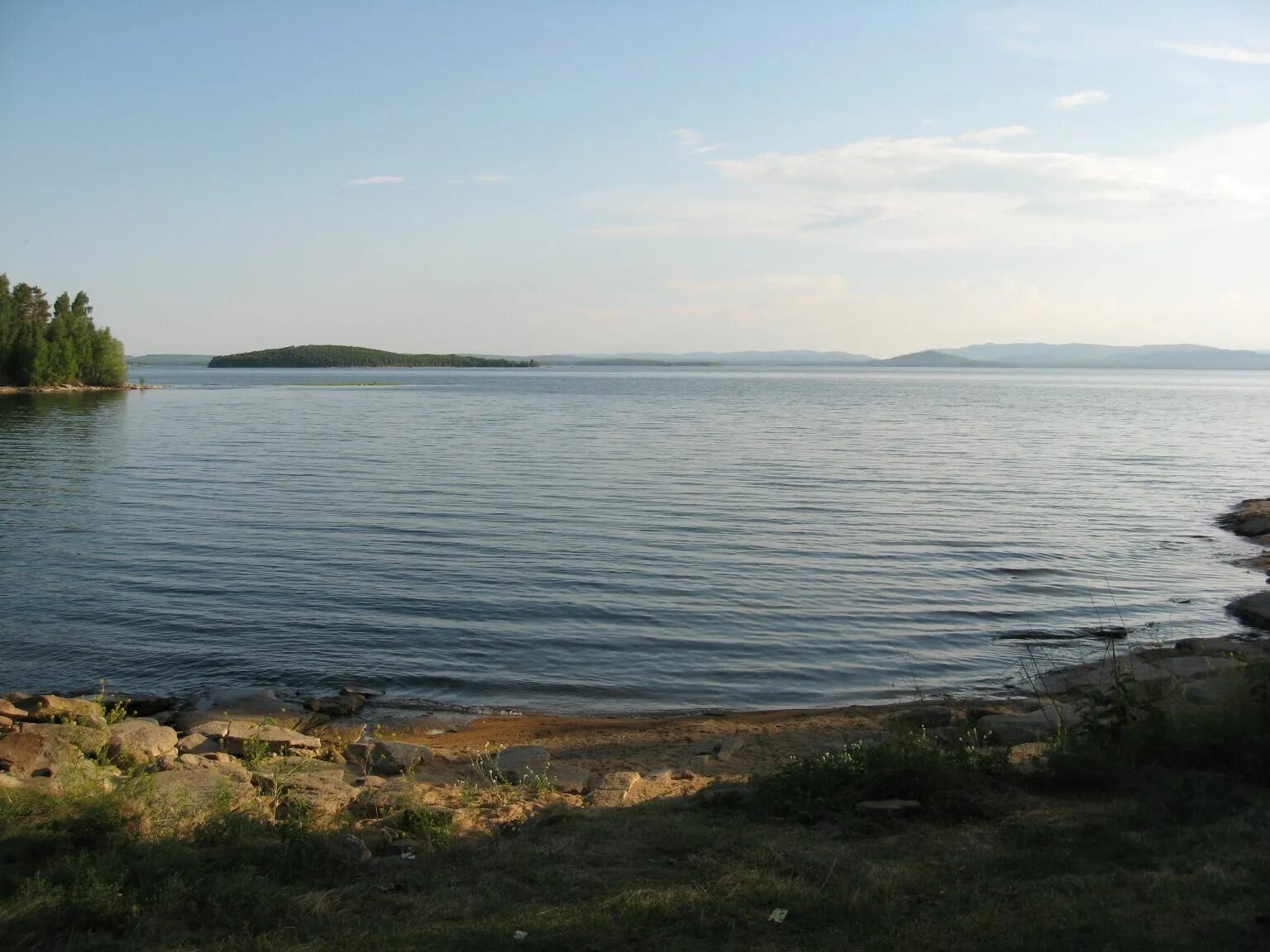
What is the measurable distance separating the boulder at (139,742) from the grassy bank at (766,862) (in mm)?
1621

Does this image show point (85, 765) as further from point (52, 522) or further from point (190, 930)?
point (52, 522)

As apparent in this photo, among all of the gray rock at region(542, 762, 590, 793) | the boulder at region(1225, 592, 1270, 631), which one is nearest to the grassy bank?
the gray rock at region(542, 762, 590, 793)

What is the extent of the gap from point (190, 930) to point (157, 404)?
8955 centimetres

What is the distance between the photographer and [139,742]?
10180 millimetres

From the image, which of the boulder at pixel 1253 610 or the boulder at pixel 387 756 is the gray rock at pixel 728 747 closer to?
the boulder at pixel 387 756

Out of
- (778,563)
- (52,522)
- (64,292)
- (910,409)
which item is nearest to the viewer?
(778,563)

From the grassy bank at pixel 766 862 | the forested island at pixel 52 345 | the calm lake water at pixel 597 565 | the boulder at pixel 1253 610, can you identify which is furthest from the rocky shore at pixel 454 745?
the forested island at pixel 52 345

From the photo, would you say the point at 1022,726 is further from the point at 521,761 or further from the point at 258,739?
the point at 258,739

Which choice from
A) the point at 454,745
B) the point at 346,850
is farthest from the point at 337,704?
the point at 346,850

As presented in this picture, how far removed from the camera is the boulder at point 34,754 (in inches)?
353

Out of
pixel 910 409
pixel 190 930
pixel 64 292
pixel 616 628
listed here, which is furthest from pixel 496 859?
pixel 64 292

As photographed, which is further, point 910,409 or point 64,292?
point 64,292

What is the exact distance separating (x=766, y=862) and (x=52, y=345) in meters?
121

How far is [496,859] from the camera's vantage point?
6.80 m
